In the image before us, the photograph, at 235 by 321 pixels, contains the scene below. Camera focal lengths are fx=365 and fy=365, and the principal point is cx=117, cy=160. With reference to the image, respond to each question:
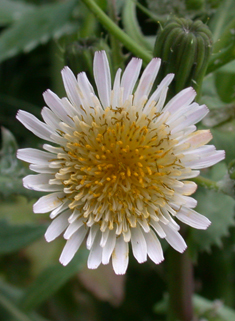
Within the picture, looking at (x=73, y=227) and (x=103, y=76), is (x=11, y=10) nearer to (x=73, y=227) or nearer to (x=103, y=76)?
(x=103, y=76)

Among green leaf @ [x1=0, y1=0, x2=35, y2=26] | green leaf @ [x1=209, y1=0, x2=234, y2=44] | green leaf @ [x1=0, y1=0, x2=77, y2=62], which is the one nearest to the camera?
green leaf @ [x1=209, y1=0, x2=234, y2=44]

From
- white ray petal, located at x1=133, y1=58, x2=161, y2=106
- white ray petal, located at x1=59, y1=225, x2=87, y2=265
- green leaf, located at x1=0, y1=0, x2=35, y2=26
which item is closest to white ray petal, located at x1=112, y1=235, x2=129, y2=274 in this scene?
white ray petal, located at x1=59, y1=225, x2=87, y2=265

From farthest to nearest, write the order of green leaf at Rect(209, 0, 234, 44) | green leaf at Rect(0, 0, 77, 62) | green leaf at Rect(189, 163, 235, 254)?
green leaf at Rect(0, 0, 77, 62), green leaf at Rect(209, 0, 234, 44), green leaf at Rect(189, 163, 235, 254)

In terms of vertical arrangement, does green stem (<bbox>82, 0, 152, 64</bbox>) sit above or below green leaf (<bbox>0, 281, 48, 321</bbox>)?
above

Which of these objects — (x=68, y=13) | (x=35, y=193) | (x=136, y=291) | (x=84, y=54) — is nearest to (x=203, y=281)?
(x=136, y=291)

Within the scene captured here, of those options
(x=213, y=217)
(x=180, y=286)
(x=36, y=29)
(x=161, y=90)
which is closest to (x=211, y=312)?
(x=180, y=286)

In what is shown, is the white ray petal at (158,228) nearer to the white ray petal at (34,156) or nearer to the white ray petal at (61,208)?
the white ray petal at (61,208)

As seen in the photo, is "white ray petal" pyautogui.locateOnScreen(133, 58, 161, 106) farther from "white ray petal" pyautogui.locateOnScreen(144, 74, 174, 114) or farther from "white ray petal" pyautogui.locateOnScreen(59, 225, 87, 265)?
"white ray petal" pyautogui.locateOnScreen(59, 225, 87, 265)
